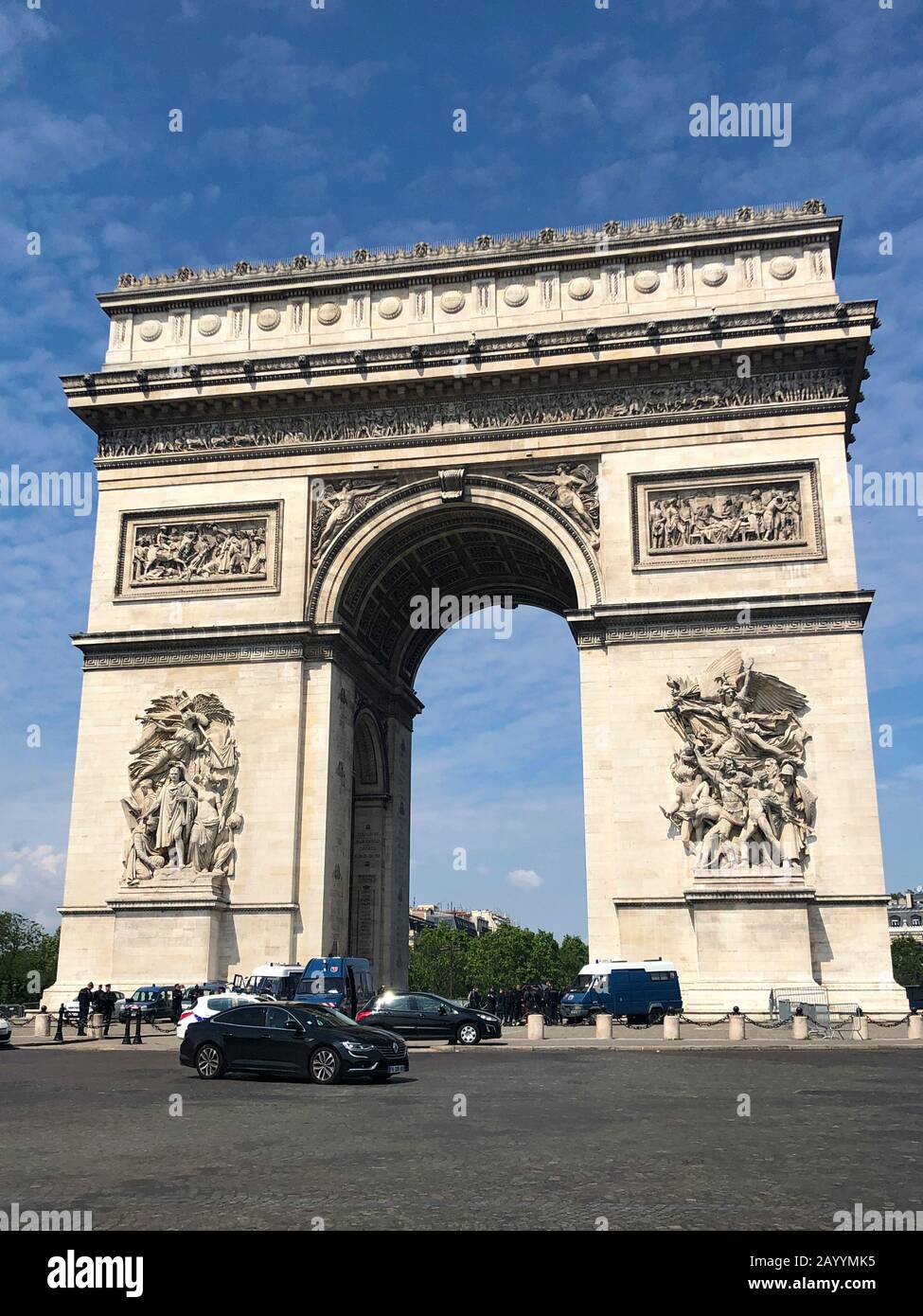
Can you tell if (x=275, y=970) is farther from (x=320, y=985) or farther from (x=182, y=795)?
(x=182, y=795)

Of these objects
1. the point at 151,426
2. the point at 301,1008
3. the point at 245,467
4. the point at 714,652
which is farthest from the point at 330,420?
the point at 301,1008

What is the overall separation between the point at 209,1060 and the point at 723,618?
1850 cm

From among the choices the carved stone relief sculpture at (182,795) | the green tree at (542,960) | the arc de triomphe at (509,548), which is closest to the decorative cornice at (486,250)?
the arc de triomphe at (509,548)

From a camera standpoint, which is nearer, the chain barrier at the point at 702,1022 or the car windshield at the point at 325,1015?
the car windshield at the point at 325,1015

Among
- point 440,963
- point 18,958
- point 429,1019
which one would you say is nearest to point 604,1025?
point 429,1019

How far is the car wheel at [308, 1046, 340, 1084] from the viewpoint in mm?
17172

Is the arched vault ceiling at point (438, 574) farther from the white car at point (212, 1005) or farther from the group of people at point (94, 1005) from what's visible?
the white car at point (212, 1005)

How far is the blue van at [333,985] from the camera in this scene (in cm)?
2817

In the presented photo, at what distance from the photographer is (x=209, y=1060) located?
18078 millimetres

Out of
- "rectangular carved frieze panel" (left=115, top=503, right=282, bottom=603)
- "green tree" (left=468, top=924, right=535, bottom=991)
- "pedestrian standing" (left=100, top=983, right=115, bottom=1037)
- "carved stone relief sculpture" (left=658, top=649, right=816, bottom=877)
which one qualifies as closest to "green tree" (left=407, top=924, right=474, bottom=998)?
"green tree" (left=468, top=924, right=535, bottom=991)

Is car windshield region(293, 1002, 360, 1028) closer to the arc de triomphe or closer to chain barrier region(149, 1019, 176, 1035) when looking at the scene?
chain barrier region(149, 1019, 176, 1035)

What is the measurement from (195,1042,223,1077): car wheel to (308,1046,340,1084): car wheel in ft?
5.08

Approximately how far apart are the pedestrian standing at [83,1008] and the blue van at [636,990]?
39.4ft

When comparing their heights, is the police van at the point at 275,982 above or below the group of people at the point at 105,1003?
above
